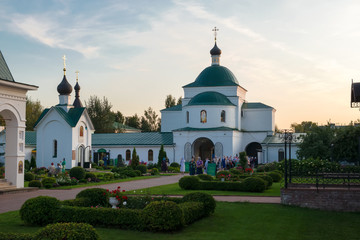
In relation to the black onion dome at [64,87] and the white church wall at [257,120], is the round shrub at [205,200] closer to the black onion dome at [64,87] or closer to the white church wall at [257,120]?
the black onion dome at [64,87]

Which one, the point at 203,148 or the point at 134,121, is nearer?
the point at 203,148

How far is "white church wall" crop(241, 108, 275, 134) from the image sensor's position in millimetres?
51875

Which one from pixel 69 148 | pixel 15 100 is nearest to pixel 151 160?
pixel 69 148

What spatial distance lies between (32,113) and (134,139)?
24961mm

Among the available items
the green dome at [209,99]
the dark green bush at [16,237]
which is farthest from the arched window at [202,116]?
the dark green bush at [16,237]

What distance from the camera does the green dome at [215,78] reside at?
51.3 metres

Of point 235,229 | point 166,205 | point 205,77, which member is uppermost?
point 205,77

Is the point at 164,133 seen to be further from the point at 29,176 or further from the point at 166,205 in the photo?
the point at 166,205

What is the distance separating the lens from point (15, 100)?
20812mm

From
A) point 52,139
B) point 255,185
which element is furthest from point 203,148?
point 255,185

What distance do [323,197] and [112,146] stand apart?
38630 mm

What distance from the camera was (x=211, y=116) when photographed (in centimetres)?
4834

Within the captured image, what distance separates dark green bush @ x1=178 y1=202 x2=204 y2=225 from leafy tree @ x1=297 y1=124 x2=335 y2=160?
22.4 metres

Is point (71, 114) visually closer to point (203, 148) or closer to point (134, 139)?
point (134, 139)
